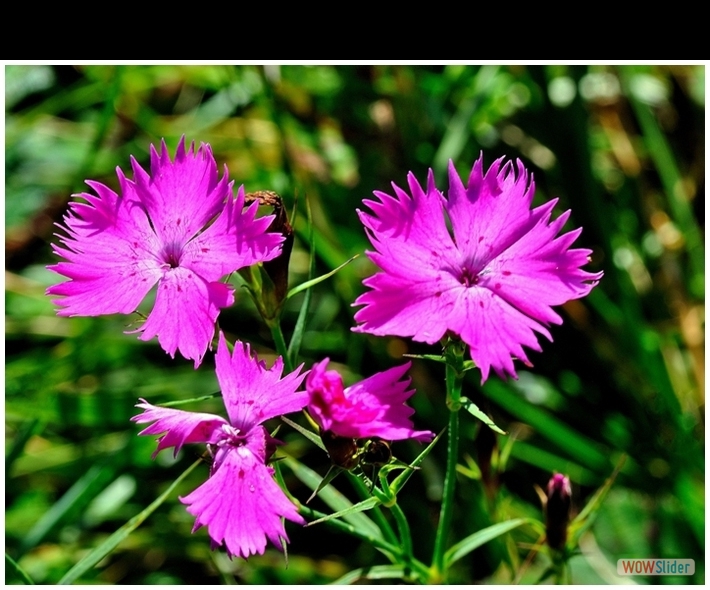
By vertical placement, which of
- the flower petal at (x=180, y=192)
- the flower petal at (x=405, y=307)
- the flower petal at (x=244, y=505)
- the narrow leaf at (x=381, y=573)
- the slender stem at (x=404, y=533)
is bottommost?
the narrow leaf at (x=381, y=573)

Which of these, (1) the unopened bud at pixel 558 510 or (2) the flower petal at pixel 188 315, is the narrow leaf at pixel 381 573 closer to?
(1) the unopened bud at pixel 558 510

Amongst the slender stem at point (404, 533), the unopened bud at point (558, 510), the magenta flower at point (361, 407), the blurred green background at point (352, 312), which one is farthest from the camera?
the blurred green background at point (352, 312)

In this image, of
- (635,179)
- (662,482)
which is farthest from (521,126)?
(662,482)

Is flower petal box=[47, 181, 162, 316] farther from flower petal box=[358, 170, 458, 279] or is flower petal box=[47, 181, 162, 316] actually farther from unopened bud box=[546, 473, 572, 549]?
unopened bud box=[546, 473, 572, 549]

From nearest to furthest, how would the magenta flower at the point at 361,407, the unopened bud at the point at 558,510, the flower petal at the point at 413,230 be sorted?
1. the magenta flower at the point at 361,407
2. the flower petal at the point at 413,230
3. the unopened bud at the point at 558,510

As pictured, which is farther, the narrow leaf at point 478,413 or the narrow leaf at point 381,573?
the narrow leaf at point 381,573

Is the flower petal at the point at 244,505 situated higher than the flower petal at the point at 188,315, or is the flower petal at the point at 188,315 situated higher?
the flower petal at the point at 188,315

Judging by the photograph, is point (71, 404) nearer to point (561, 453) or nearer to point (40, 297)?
point (40, 297)

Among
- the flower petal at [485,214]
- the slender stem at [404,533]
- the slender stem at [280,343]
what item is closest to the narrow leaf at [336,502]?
the slender stem at [404,533]
